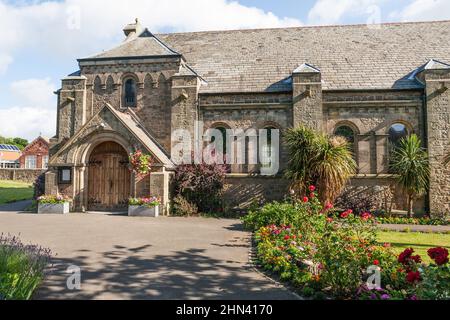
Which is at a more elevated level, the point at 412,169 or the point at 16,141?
the point at 16,141

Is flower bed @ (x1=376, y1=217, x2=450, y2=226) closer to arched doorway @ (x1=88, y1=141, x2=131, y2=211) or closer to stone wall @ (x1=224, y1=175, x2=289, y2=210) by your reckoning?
stone wall @ (x1=224, y1=175, x2=289, y2=210)

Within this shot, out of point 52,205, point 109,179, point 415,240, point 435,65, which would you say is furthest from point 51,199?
point 435,65

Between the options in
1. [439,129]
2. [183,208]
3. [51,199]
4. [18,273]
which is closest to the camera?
[18,273]

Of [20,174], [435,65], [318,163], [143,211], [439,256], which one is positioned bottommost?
[143,211]

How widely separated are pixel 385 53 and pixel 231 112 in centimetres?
1032

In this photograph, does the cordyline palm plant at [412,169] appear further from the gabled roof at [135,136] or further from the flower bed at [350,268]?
the gabled roof at [135,136]

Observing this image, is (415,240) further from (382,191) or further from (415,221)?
(382,191)

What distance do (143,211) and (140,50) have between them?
10.3 m

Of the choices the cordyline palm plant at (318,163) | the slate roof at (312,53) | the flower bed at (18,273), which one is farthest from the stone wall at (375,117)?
the flower bed at (18,273)

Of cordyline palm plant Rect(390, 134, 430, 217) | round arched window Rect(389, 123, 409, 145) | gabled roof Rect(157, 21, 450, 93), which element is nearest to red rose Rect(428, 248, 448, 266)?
cordyline palm plant Rect(390, 134, 430, 217)

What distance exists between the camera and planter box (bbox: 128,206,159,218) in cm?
1510

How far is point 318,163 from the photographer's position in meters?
14.2

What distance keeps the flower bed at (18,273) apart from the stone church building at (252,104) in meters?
9.60

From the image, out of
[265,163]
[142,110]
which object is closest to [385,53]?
[265,163]
